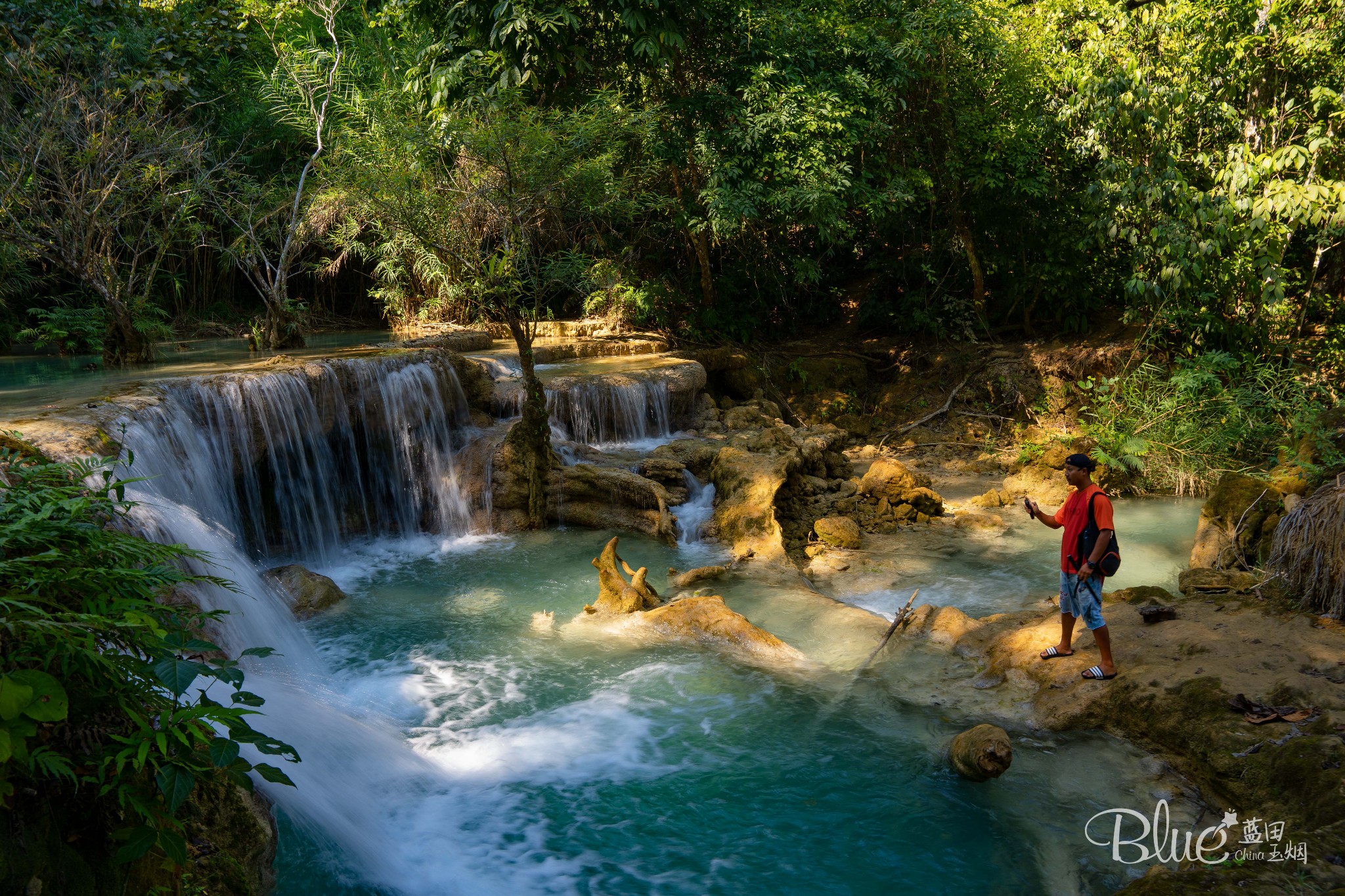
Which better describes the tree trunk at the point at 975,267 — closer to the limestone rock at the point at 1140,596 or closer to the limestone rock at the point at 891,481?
the limestone rock at the point at 891,481

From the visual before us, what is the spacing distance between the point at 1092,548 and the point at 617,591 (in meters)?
3.97

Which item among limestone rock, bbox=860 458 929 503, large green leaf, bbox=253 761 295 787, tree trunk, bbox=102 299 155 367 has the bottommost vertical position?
limestone rock, bbox=860 458 929 503

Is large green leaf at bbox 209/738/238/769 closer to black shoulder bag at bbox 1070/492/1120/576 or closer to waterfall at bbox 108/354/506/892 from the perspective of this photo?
waterfall at bbox 108/354/506/892

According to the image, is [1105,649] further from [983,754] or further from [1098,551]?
[983,754]

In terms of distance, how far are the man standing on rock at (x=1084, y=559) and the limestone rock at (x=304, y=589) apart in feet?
20.7

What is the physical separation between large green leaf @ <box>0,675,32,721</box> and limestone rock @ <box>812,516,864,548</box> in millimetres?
8446

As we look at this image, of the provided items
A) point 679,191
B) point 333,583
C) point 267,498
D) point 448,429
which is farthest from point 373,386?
point 679,191

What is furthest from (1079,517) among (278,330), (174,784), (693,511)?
(278,330)

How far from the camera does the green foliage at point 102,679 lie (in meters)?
2.50

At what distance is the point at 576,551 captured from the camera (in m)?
10.0

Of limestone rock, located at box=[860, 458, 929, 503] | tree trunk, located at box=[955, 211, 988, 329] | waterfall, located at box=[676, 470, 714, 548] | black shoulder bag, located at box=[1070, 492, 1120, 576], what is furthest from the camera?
tree trunk, located at box=[955, 211, 988, 329]

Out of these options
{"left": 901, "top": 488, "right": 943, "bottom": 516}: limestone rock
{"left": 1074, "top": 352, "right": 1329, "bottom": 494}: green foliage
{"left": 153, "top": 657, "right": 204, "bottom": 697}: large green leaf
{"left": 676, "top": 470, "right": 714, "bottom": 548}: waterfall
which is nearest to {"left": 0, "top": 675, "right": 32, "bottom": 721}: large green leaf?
{"left": 153, "top": 657, "right": 204, "bottom": 697}: large green leaf

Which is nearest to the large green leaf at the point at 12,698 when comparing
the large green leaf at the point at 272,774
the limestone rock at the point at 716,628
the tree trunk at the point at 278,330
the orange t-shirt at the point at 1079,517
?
the large green leaf at the point at 272,774

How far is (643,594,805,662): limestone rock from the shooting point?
22.8 feet
